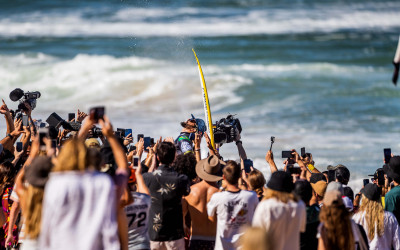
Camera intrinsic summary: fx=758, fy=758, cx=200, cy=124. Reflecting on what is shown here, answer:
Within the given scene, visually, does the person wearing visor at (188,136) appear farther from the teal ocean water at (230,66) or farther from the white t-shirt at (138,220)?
the teal ocean water at (230,66)

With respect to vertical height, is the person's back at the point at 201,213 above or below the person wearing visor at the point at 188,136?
below

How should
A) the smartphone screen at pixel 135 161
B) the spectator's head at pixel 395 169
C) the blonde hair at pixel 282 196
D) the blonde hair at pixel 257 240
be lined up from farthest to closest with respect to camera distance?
1. the spectator's head at pixel 395 169
2. the smartphone screen at pixel 135 161
3. the blonde hair at pixel 282 196
4. the blonde hair at pixel 257 240

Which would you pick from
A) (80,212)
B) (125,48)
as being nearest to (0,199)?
(80,212)

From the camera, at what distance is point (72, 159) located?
12.6ft

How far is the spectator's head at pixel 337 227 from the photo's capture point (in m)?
4.56

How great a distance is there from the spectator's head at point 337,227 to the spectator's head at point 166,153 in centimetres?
130

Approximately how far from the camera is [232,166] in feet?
17.2

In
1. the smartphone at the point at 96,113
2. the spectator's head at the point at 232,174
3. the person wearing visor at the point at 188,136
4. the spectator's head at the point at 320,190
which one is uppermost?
the person wearing visor at the point at 188,136

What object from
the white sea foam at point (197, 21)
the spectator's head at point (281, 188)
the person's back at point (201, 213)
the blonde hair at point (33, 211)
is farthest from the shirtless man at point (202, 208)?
the white sea foam at point (197, 21)

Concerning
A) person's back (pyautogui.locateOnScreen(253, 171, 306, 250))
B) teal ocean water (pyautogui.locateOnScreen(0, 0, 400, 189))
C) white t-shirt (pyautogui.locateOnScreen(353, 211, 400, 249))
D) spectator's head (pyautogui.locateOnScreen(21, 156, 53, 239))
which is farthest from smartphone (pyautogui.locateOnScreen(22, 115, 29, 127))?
teal ocean water (pyautogui.locateOnScreen(0, 0, 400, 189))

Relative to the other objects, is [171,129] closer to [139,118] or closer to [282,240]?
[139,118]

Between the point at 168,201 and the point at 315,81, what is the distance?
65.6 feet

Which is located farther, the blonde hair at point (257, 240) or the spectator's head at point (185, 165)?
the spectator's head at point (185, 165)

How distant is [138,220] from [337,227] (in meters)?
1.26
